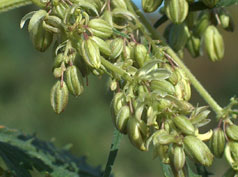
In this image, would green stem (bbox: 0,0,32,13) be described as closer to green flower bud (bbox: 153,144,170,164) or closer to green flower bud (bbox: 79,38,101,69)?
green flower bud (bbox: 79,38,101,69)

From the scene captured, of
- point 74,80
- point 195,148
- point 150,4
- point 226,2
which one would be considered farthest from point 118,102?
point 226,2

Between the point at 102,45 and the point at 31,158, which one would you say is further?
the point at 31,158

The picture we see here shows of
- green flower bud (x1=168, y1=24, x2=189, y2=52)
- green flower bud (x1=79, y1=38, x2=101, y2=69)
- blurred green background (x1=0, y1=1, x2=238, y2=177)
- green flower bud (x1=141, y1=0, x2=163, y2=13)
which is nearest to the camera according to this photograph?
green flower bud (x1=79, y1=38, x2=101, y2=69)

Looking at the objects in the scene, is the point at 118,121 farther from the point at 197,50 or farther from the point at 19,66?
the point at 19,66

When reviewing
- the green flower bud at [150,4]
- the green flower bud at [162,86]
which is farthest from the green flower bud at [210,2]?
the green flower bud at [162,86]

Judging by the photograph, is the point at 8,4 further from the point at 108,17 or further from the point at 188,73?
the point at 188,73

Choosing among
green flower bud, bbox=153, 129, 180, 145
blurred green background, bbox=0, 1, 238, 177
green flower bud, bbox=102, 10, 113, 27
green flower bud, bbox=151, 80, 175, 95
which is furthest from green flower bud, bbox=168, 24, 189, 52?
blurred green background, bbox=0, 1, 238, 177

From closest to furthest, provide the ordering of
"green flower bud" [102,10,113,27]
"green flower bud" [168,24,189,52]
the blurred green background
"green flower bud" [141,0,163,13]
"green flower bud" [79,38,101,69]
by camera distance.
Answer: "green flower bud" [79,38,101,69]
"green flower bud" [102,10,113,27]
"green flower bud" [141,0,163,13]
"green flower bud" [168,24,189,52]
the blurred green background
